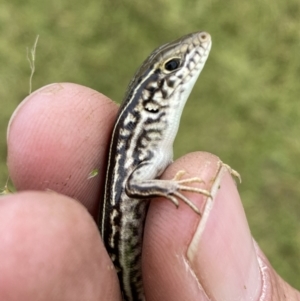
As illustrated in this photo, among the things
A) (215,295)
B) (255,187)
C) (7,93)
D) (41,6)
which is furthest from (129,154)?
(41,6)

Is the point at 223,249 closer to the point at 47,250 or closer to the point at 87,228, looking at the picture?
the point at 87,228

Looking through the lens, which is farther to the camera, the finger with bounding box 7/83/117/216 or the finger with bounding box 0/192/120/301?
the finger with bounding box 7/83/117/216

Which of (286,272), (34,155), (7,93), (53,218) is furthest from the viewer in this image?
(7,93)

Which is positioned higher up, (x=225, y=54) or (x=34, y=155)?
(x=225, y=54)

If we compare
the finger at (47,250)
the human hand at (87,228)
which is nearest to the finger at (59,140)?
Result: the human hand at (87,228)

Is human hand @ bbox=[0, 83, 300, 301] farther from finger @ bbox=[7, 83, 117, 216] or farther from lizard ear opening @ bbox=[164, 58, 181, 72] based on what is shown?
lizard ear opening @ bbox=[164, 58, 181, 72]

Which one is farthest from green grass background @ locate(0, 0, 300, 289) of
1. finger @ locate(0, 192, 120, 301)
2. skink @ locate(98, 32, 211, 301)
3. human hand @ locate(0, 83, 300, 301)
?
finger @ locate(0, 192, 120, 301)

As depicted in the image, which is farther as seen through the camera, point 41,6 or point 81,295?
point 41,6

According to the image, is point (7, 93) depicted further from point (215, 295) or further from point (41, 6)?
point (215, 295)
